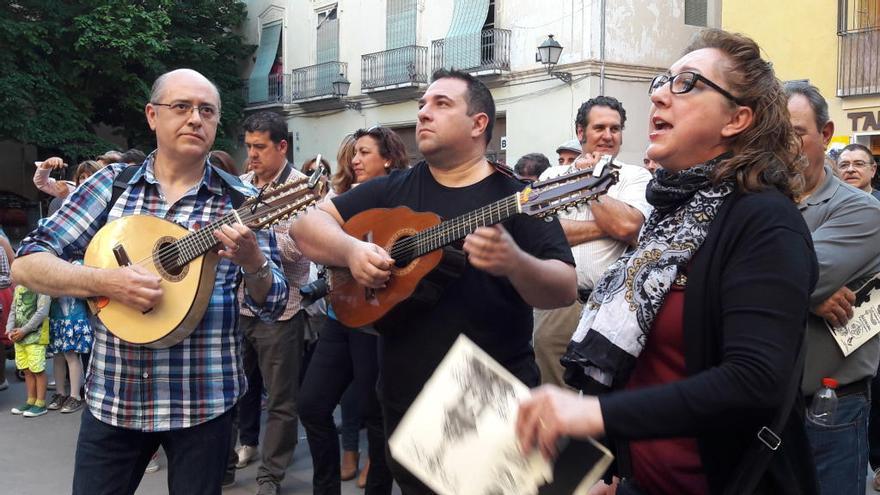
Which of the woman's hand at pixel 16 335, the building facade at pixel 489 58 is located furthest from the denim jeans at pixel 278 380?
the building facade at pixel 489 58

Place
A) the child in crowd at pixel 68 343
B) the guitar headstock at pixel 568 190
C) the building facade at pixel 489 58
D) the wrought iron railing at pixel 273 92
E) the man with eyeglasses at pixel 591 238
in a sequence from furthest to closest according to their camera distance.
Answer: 1. the wrought iron railing at pixel 273 92
2. the building facade at pixel 489 58
3. the child in crowd at pixel 68 343
4. the man with eyeglasses at pixel 591 238
5. the guitar headstock at pixel 568 190

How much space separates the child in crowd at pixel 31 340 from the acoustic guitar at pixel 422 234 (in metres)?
5.19

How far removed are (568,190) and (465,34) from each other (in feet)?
60.1

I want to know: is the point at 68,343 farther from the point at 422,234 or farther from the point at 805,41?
the point at 805,41

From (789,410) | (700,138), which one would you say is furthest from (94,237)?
(789,410)

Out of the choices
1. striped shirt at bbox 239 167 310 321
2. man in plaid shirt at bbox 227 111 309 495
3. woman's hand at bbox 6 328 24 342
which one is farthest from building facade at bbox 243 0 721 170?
striped shirt at bbox 239 167 310 321

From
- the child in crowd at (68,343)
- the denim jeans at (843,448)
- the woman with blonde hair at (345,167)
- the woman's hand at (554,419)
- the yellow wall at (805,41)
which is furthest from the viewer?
the yellow wall at (805,41)

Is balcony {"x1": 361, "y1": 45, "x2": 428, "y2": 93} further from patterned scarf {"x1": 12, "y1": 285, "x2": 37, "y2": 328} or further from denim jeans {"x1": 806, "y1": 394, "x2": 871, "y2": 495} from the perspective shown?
denim jeans {"x1": 806, "y1": 394, "x2": 871, "y2": 495}

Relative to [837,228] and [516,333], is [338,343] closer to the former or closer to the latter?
[516,333]

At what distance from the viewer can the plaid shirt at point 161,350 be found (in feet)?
10.0

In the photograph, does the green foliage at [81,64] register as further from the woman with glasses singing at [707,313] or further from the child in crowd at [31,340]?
the woman with glasses singing at [707,313]

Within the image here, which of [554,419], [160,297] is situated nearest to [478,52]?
[160,297]

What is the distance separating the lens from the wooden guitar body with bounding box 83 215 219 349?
9.77 ft

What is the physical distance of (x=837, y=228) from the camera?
2945 millimetres
